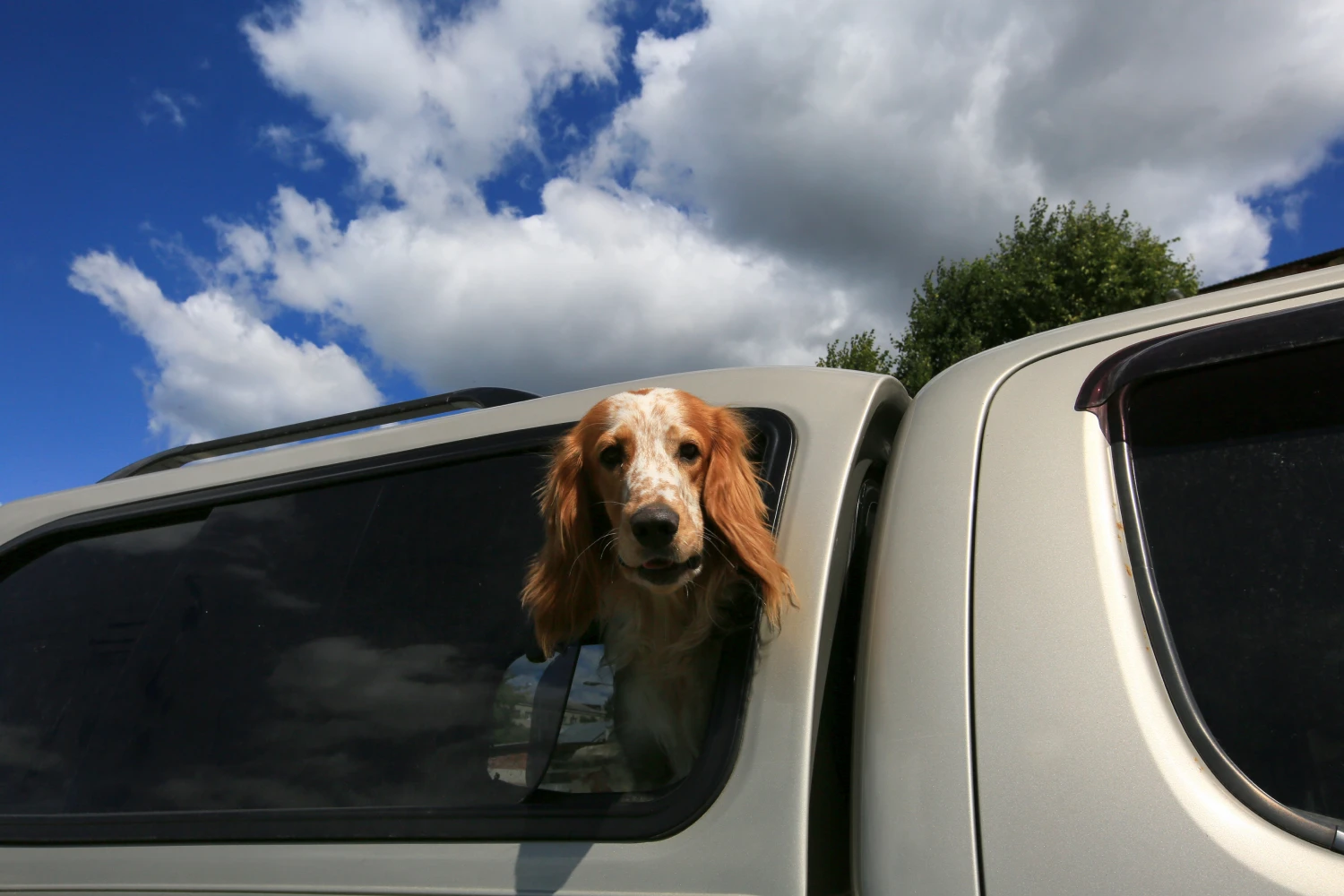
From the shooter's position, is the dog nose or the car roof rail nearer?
the dog nose

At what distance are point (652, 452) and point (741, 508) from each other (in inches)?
12.7

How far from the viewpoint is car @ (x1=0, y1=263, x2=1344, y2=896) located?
1131 mm

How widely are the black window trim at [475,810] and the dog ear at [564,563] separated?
13cm

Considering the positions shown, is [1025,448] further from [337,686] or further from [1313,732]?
[337,686]

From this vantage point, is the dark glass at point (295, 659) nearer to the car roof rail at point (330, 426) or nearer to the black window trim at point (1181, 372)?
the car roof rail at point (330, 426)

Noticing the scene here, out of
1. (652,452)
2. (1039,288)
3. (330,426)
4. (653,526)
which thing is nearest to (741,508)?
(653,526)

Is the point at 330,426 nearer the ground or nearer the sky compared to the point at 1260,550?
nearer the sky

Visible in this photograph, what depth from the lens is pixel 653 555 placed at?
181 cm

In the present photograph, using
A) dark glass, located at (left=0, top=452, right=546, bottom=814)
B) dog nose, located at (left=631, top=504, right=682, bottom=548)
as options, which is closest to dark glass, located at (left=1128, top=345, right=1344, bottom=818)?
dog nose, located at (left=631, top=504, right=682, bottom=548)

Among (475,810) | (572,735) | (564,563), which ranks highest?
(564,563)

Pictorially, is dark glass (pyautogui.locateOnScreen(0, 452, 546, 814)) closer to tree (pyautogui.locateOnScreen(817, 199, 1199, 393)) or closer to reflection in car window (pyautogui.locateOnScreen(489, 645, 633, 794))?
reflection in car window (pyautogui.locateOnScreen(489, 645, 633, 794))

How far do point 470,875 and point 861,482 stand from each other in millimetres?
1043

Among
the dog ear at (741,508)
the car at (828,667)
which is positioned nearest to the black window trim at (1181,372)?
the car at (828,667)

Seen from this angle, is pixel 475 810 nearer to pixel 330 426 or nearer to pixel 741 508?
pixel 741 508
